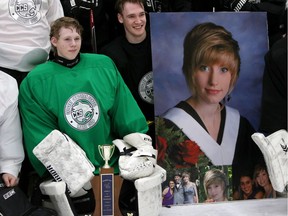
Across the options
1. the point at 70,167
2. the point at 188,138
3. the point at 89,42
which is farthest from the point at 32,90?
the point at 188,138

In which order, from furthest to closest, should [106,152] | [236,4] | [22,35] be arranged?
[236,4]
[22,35]
[106,152]

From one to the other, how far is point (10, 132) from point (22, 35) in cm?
64

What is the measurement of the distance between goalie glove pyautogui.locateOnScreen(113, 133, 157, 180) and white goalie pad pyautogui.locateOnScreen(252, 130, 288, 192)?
2.09 ft

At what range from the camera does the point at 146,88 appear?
11.5 ft

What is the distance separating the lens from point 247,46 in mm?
3559

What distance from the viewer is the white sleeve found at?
293 cm

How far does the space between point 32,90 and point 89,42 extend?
2.66ft

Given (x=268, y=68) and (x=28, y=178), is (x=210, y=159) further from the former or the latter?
(x=28, y=178)

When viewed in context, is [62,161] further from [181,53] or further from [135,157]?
[181,53]

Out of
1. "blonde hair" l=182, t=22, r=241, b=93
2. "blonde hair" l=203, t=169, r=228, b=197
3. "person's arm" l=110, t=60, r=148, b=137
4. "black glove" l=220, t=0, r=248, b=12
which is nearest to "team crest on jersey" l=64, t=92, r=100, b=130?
"person's arm" l=110, t=60, r=148, b=137

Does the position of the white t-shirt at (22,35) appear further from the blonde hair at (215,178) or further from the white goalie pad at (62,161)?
the blonde hair at (215,178)

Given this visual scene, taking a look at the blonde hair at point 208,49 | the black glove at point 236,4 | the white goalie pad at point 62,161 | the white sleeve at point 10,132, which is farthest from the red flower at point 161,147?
the black glove at point 236,4

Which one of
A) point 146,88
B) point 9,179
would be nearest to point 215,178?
point 146,88

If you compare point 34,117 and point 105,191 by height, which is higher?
point 34,117
